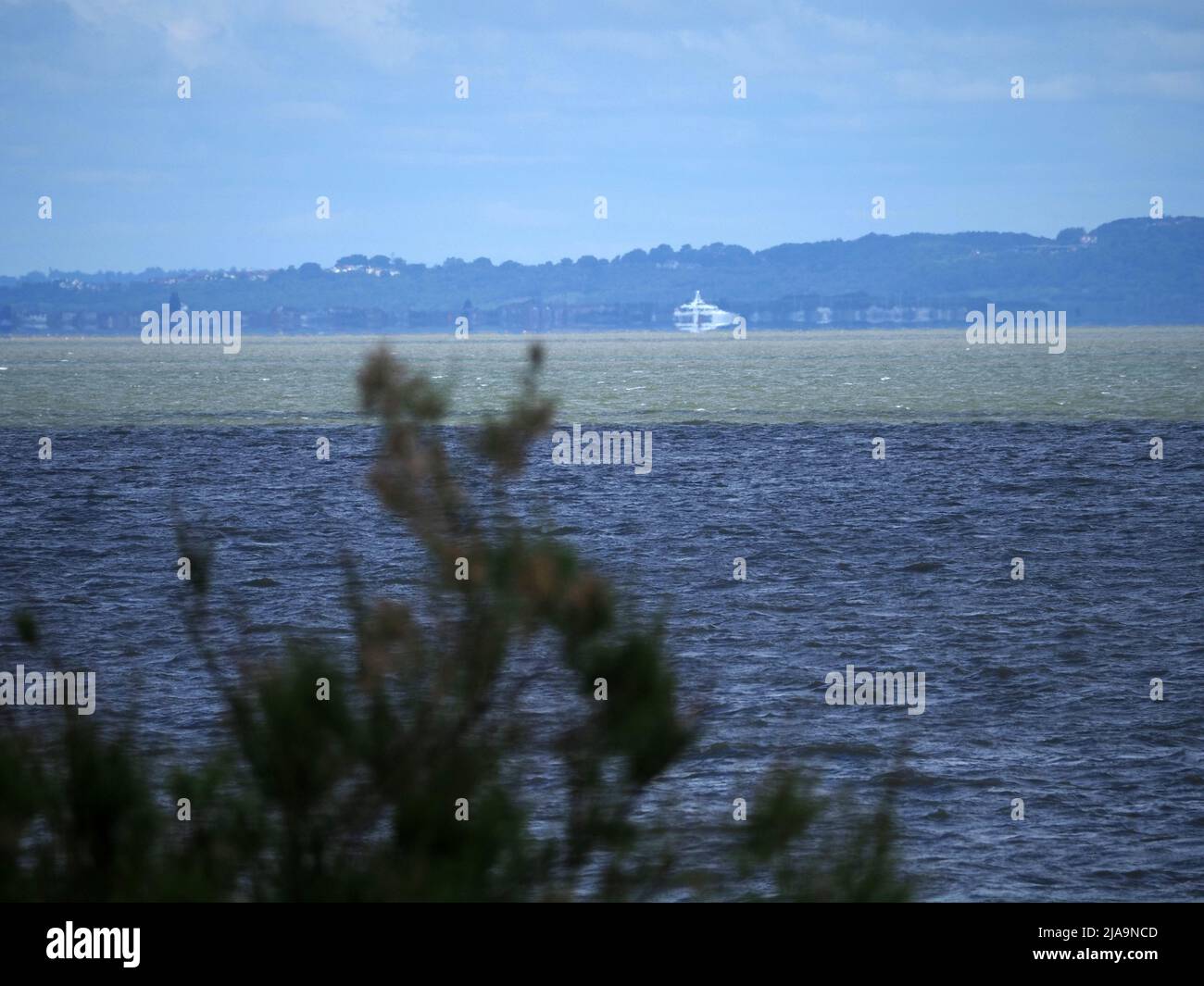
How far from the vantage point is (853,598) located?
25.0 m

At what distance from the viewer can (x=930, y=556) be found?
96.6 feet

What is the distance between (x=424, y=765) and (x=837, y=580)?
72.2 feet

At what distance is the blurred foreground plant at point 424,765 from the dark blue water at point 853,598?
0.33m

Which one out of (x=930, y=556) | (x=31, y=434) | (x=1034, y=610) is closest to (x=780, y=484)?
(x=930, y=556)

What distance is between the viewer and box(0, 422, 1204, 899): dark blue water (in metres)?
13.9

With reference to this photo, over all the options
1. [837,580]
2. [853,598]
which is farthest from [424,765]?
[837,580]

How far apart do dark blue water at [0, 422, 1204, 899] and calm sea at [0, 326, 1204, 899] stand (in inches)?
2.5

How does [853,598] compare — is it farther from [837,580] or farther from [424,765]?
[424,765]

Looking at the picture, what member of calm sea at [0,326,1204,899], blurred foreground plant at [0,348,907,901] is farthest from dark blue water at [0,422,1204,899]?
blurred foreground plant at [0,348,907,901]

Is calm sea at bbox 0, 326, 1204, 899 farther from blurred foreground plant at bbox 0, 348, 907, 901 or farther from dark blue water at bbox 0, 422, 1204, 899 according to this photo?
blurred foreground plant at bbox 0, 348, 907, 901

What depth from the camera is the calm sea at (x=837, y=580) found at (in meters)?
14.2

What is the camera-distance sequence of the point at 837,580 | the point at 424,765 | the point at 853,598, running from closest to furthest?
the point at 424,765, the point at 853,598, the point at 837,580

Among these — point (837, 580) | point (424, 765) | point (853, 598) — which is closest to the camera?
point (424, 765)
